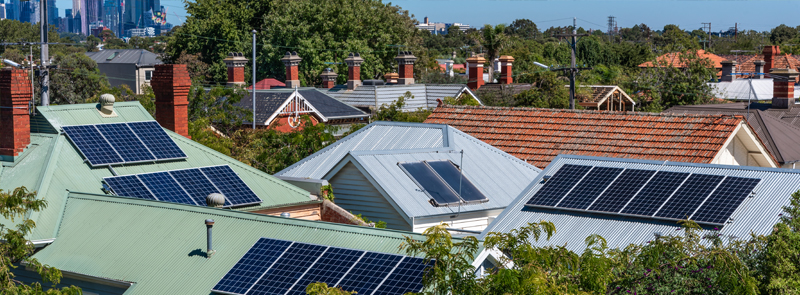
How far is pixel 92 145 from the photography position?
17.5 m

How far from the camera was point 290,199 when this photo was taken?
18.3 meters

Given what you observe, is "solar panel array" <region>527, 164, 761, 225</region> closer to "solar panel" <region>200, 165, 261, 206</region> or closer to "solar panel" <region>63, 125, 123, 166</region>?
"solar panel" <region>200, 165, 261, 206</region>

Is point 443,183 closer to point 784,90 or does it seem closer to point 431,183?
point 431,183

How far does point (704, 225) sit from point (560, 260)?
5595 mm

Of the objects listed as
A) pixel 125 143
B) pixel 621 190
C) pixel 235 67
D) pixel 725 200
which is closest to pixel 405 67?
pixel 235 67

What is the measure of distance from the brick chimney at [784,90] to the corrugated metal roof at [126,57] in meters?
73.0

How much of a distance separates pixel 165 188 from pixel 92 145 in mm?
1871

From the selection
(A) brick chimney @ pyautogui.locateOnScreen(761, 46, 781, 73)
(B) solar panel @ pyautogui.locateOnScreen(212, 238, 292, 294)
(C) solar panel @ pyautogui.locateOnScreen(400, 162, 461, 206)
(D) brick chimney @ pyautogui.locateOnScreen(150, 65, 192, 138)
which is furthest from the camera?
(A) brick chimney @ pyautogui.locateOnScreen(761, 46, 781, 73)

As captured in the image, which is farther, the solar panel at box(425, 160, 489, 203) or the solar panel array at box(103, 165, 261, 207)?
the solar panel at box(425, 160, 489, 203)

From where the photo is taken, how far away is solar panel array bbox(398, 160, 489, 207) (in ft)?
61.7

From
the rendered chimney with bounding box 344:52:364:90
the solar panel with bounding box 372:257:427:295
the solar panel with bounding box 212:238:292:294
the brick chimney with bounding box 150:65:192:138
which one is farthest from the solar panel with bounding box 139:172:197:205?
the rendered chimney with bounding box 344:52:364:90

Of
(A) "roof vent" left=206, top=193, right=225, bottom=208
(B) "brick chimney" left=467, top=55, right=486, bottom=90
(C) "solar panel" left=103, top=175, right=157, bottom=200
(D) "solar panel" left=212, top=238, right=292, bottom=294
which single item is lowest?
(D) "solar panel" left=212, top=238, right=292, bottom=294

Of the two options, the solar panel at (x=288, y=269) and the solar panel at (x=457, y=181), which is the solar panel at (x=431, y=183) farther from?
the solar panel at (x=288, y=269)

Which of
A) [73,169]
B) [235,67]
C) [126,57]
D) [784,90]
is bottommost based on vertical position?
[73,169]
